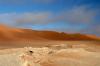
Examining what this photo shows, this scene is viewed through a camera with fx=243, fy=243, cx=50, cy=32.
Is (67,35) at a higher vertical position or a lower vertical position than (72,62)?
higher

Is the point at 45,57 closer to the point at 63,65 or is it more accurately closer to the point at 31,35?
the point at 63,65

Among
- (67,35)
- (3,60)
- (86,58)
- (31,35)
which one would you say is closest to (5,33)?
(31,35)

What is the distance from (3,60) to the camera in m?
5.37

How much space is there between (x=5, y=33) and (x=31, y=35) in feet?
3.50

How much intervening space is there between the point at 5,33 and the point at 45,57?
4.38 metres

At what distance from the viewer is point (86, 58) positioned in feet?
17.7

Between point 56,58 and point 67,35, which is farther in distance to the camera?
point 67,35

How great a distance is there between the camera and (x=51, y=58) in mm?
5238

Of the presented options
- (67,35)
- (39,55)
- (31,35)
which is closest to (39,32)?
(31,35)

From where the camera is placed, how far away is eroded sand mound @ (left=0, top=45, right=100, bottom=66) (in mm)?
5039

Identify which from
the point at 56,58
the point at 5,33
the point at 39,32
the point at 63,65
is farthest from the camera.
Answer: the point at 39,32

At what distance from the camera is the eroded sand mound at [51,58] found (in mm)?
5039

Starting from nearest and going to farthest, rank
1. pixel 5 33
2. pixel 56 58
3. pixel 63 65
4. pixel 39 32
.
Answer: pixel 63 65, pixel 56 58, pixel 5 33, pixel 39 32

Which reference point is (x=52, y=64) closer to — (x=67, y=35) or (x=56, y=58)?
(x=56, y=58)
